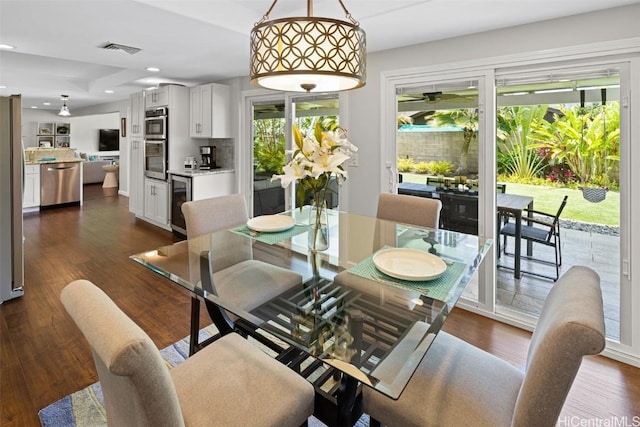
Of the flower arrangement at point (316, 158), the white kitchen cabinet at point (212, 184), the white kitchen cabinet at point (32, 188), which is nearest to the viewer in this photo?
the flower arrangement at point (316, 158)

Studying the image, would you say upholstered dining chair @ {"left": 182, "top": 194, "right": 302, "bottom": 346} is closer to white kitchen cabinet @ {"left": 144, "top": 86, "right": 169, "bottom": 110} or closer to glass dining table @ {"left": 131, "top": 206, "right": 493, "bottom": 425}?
glass dining table @ {"left": 131, "top": 206, "right": 493, "bottom": 425}

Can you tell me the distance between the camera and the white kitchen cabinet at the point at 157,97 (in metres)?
5.05

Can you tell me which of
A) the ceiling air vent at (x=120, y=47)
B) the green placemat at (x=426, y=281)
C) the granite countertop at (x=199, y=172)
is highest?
the ceiling air vent at (x=120, y=47)

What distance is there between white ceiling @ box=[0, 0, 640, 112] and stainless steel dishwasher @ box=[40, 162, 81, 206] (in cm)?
413

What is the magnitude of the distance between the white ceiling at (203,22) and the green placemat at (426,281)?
1.71m

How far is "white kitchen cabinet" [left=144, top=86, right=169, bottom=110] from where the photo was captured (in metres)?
5.05

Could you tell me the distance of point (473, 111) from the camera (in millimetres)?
2855

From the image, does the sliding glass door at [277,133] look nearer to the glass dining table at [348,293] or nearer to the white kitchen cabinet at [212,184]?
the white kitchen cabinet at [212,184]

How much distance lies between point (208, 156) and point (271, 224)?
3273mm

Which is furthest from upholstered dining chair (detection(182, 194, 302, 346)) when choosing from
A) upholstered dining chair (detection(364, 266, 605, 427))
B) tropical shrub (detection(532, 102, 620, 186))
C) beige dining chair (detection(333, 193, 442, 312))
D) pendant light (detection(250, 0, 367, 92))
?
tropical shrub (detection(532, 102, 620, 186))

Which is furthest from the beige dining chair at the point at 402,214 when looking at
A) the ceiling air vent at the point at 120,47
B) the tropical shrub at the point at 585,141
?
the ceiling air vent at the point at 120,47

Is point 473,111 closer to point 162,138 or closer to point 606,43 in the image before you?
point 606,43

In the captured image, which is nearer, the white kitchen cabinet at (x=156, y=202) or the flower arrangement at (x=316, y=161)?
the flower arrangement at (x=316, y=161)

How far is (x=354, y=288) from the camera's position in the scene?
1610 millimetres
